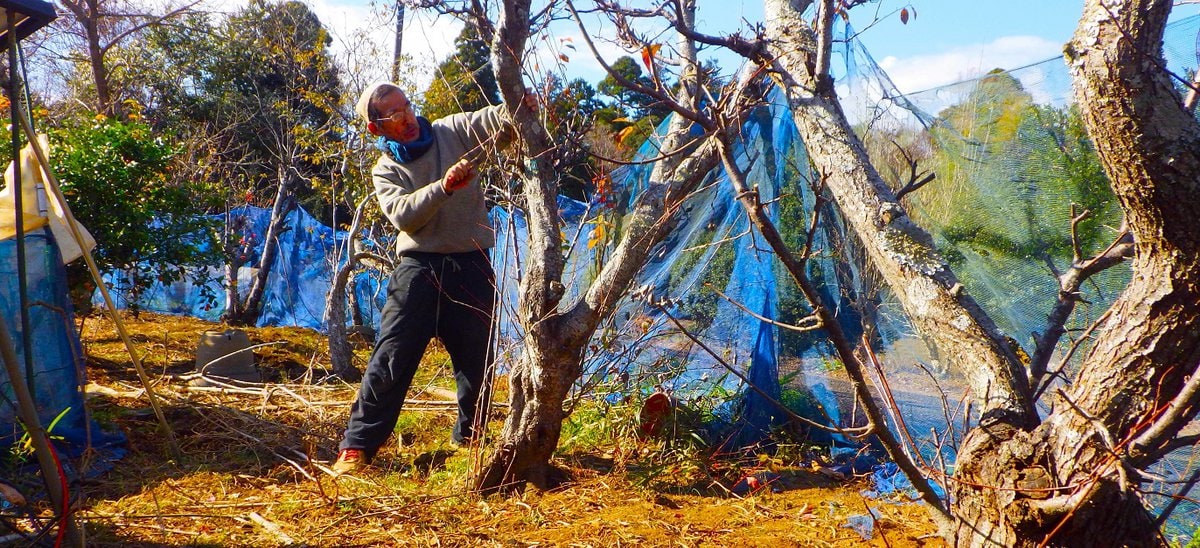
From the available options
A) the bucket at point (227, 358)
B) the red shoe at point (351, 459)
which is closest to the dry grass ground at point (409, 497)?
the red shoe at point (351, 459)

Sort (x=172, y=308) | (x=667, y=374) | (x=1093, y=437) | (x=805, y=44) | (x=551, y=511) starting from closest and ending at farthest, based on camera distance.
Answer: (x=1093, y=437) → (x=805, y=44) → (x=551, y=511) → (x=667, y=374) → (x=172, y=308)

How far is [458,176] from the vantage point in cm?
307

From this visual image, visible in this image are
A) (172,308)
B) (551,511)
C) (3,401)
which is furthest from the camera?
(172,308)

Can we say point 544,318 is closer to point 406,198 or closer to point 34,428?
point 406,198

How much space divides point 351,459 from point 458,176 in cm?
133

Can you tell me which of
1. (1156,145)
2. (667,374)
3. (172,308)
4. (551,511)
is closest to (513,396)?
(551,511)

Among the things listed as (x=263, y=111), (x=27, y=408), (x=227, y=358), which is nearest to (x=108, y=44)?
(x=263, y=111)

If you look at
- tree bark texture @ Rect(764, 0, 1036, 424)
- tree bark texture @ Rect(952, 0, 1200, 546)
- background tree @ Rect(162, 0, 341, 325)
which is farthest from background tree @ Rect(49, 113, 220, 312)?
tree bark texture @ Rect(952, 0, 1200, 546)

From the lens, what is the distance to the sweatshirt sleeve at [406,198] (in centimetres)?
320

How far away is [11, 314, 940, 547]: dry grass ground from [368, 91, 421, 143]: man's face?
1.04m

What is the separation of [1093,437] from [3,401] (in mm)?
3933

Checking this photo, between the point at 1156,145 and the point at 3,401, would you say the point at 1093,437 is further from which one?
the point at 3,401

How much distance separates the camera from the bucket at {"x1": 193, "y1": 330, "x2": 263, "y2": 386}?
5.84m

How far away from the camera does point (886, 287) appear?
151 inches
